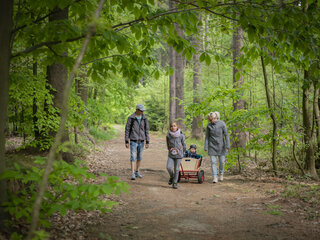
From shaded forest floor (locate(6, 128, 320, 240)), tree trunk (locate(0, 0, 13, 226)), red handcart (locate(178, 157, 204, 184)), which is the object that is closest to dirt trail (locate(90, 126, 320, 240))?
shaded forest floor (locate(6, 128, 320, 240))

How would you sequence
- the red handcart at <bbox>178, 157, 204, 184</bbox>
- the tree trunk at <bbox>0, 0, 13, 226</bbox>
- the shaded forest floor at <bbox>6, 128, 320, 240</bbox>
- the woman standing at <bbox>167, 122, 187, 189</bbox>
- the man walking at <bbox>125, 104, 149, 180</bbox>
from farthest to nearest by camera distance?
1. the man walking at <bbox>125, 104, 149, 180</bbox>
2. the red handcart at <bbox>178, 157, 204, 184</bbox>
3. the woman standing at <bbox>167, 122, 187, 189</bbox>
4. the shaded forest floor at <bbox>6, 128, 320, 240</bbox>
5. the tree trunk at <bbox>0, 0, 13, 226</bbox>

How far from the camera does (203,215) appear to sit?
4926 millimetres

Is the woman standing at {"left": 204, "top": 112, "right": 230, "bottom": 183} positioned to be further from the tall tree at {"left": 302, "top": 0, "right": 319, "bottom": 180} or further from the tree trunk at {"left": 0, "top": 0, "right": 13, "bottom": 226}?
the tree trunk at {"left": 0, "top": 0, "right": 13, "bottom": 226}

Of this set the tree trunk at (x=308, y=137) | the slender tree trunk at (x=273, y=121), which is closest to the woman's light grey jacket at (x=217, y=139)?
the slender tree trunk at (x=273, y=121)

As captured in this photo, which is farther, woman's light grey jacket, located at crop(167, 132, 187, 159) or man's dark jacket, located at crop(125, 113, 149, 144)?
man's dark jacket, located at crop(125, 113, 149, 144)

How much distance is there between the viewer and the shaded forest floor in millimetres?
3957

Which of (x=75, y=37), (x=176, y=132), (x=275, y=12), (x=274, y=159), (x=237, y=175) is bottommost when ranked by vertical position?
(x=237, y=175)

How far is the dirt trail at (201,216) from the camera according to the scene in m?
3.97

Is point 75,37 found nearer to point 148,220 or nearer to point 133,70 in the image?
point 133,70

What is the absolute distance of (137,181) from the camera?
7.91 meters

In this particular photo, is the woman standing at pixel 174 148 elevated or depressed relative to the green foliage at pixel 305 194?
elevated

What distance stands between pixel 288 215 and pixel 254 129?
3854 millimetres

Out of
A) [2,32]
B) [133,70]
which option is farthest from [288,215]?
[2,32]

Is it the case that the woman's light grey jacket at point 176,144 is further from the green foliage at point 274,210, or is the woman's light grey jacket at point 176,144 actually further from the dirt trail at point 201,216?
the green foliage at point 274,210
